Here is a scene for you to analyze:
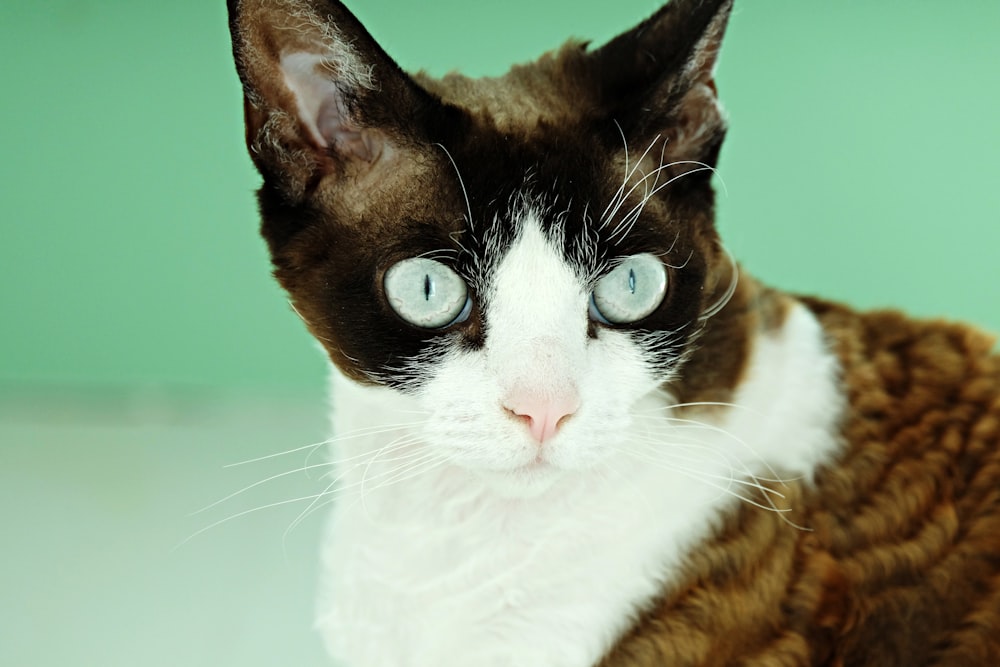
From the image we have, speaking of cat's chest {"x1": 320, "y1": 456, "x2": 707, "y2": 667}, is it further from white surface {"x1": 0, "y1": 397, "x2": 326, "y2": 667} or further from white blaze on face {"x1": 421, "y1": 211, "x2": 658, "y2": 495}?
white surface {"x1": 0, "y1": 397, "x2": 326, "y2": 667}

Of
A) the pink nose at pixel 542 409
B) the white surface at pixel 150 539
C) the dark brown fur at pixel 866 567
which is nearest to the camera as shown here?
the pink nose at pixel 542 409

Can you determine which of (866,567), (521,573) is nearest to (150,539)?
(521,573)

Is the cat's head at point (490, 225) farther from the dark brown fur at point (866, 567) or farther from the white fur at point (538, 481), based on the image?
the dark brown fur at point (866, 567)

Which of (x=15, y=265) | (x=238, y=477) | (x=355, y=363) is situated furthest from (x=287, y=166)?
(x=15, y=265)

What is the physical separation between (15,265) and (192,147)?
516 mm

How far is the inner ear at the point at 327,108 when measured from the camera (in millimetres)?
891

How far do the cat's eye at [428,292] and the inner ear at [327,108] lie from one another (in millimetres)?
129

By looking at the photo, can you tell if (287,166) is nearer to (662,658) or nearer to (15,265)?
(662,658)

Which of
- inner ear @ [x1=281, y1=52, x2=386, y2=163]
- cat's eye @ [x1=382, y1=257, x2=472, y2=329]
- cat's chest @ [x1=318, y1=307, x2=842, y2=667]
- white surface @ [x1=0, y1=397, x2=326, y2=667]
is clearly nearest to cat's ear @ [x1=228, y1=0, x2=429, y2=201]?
inner ear @ [x1=281, y1=52, x2=386, y2=163]

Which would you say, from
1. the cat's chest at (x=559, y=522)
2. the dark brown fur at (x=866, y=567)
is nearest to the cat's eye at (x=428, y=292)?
the cat's chest at (x=559, y=522)

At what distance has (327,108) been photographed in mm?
930

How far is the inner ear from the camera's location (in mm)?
891

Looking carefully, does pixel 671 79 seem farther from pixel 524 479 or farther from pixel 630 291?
pixel 524 479

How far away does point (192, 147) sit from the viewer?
86.8 inches
